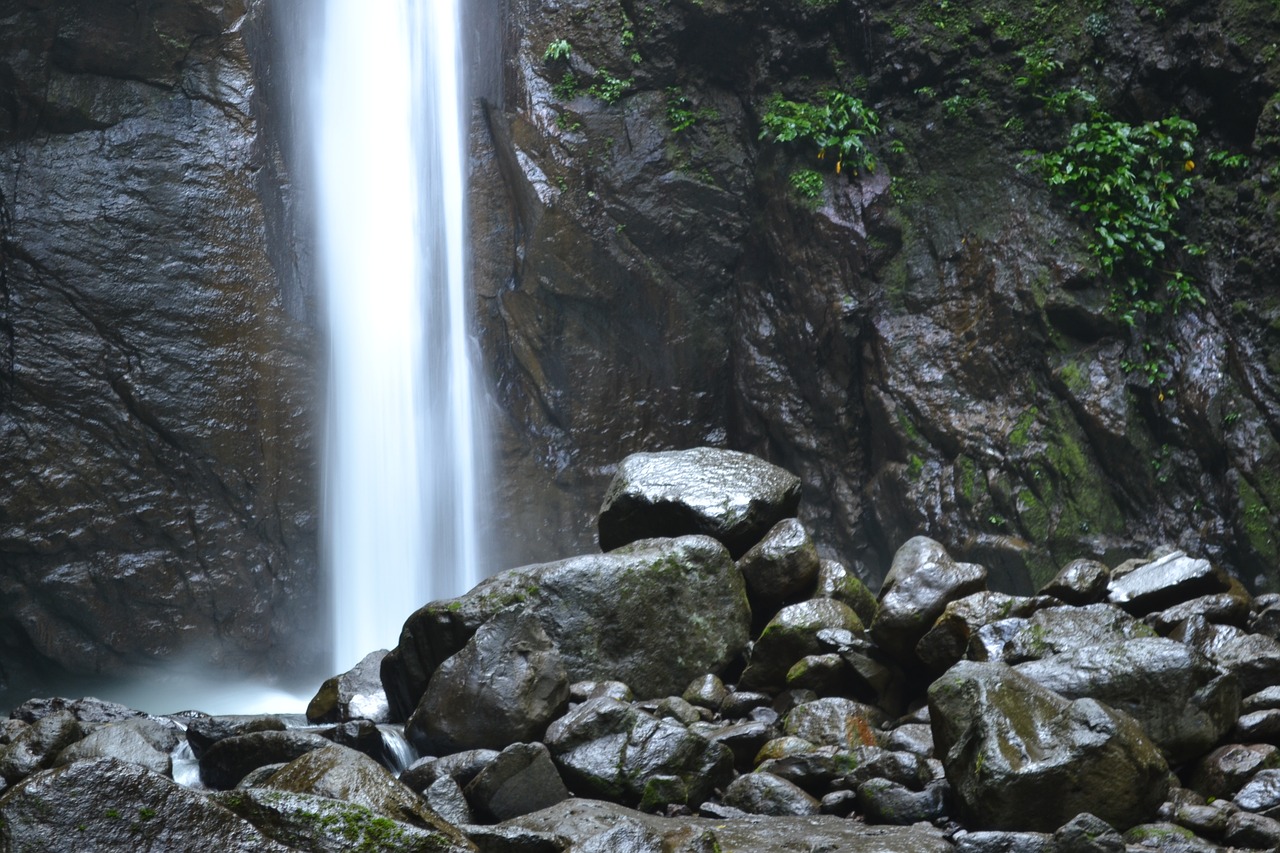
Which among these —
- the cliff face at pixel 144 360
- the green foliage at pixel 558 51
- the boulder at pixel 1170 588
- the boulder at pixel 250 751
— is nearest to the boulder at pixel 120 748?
the boulder at pixel 250 751

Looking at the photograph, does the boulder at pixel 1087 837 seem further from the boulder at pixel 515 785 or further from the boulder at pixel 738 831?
the boulder at pixel 515 785

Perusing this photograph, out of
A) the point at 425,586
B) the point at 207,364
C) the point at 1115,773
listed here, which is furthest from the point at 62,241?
the point at 1115,773

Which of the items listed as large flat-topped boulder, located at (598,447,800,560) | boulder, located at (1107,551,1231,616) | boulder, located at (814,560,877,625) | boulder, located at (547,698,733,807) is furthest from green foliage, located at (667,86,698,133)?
boulder, located at (547,698,733,807)

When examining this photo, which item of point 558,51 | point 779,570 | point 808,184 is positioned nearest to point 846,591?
point 779,570

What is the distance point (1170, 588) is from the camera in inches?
278

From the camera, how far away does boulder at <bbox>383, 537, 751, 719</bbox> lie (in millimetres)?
7184

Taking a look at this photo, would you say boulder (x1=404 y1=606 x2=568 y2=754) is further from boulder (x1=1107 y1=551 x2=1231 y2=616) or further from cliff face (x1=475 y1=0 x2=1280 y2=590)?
cliff face (x1=475 y1=0 x2=1280 y2=590)

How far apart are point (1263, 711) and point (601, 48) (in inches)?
449

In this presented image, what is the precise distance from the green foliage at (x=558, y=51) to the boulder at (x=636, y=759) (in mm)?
10387

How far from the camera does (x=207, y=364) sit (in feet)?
42.0

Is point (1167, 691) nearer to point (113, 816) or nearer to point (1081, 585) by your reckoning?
point (1081, 585)

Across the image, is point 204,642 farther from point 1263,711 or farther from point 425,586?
point 1263,711

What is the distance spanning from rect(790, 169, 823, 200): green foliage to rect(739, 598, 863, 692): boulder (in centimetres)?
745

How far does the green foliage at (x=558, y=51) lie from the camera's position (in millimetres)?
14109
